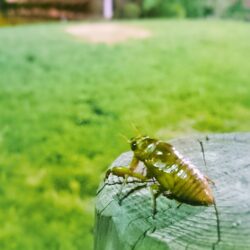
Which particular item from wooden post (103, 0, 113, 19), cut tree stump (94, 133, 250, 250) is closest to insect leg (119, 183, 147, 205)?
cut tree stump (94, 133, 250, 250)

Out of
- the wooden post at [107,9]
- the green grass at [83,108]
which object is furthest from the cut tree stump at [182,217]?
the wooden post at [107,9]

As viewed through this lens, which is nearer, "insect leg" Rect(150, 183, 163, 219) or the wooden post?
"insect leg" Rect(150, 183, 163, 219)

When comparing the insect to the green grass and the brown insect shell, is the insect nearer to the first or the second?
the brown insect shell

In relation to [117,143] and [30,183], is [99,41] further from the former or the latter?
[30,183]

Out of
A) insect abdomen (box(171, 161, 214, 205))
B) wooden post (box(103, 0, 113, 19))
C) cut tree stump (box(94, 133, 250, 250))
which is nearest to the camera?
cut tree stump (box(94, 133, 250, 250))

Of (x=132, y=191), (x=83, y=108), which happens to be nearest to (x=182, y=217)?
(x=132, y=191)

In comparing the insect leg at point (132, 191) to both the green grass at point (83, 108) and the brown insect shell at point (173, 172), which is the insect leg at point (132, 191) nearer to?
the brown insect shell at point (173, 172)

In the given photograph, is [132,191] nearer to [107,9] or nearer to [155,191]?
[155,191]
